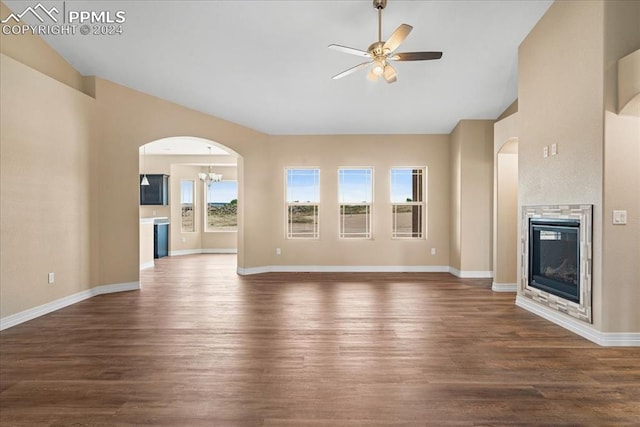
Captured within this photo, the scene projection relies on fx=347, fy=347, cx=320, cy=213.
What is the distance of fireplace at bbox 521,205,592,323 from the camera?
3.48 m

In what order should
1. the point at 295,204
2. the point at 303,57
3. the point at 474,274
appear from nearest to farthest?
the point at 303,57 < the point at 474,274 < the point at 295,204

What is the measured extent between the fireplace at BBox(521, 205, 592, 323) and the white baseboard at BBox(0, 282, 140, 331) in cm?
581

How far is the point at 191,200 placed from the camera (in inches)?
433

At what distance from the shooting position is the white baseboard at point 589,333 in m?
3.24

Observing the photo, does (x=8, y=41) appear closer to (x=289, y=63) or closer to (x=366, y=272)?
(x=289, y=63)

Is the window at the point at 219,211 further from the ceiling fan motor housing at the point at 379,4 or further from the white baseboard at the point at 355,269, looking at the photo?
the ceiling fan motor housing at the point at 379,4

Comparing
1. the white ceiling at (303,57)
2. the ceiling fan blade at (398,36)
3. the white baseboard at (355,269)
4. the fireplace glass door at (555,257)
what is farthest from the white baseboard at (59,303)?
the fireplace glass door at (555,257)

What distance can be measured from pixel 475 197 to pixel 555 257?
2717 millimetres

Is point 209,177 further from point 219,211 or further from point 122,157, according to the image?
point 122,157

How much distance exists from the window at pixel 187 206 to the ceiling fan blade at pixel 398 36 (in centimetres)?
892

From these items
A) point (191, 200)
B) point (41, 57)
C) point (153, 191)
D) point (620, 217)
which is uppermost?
point (41, 57)

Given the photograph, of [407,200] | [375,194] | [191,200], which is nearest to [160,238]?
[191,200]

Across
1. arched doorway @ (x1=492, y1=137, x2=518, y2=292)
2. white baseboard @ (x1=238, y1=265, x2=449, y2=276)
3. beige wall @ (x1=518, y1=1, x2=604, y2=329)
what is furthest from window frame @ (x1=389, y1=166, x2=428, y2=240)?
beige wall @ (x1=518, y1=1, x2=604, y2=329)

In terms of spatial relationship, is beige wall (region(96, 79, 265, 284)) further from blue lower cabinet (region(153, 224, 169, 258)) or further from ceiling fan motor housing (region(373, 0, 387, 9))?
blue lower cabinet (region(153, 224, 169, 258))
